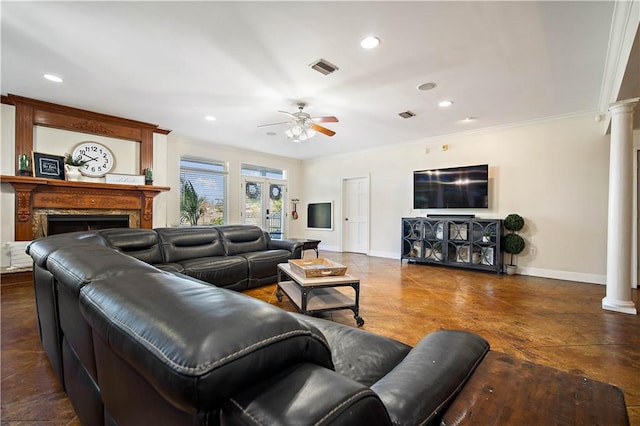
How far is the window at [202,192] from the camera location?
5.93 metres

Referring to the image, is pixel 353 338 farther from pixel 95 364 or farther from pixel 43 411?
pixel 43 411

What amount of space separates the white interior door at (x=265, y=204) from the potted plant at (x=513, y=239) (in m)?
5.16

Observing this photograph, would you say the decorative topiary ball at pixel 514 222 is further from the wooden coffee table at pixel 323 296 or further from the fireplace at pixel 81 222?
the fireplace at pixel 81 222

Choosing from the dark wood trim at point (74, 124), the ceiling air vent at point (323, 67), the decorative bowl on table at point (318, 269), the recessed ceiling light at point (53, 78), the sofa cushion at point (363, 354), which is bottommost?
the sofa cushion at point (363, 354)

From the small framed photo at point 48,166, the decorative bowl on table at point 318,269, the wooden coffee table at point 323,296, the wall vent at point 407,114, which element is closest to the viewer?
the wooden coffee table at point 323,296

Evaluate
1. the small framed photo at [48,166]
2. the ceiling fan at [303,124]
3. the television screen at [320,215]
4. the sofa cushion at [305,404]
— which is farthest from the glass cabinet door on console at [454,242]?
the small framed photo at [48,166]

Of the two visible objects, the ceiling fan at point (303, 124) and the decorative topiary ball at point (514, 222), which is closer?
the ceiling fan at point (303, 124)

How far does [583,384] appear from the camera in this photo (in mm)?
770

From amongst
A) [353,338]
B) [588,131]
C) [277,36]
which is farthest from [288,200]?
[353,338]

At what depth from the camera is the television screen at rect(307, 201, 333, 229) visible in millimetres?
7488

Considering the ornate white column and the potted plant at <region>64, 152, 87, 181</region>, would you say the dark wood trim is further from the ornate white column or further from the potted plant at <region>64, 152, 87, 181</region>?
the ornate white column

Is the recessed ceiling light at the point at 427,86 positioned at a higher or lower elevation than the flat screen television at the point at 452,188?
higher

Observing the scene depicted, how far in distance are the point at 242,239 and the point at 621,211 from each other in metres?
4.60

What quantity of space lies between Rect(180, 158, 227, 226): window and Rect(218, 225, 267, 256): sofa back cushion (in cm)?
220
